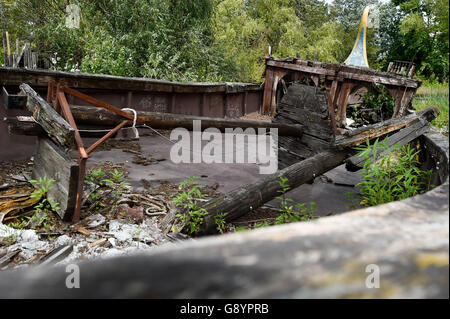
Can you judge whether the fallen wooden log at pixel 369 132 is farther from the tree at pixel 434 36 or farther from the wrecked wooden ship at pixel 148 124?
the tree at pixel 434 36

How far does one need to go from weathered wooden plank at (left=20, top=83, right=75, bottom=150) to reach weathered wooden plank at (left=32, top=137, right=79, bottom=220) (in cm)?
15

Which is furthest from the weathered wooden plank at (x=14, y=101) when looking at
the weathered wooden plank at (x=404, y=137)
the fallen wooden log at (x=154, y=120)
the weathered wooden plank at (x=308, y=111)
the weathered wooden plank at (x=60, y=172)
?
the weathered wooden plank at (x=404, y=137)

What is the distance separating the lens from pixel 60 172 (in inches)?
148

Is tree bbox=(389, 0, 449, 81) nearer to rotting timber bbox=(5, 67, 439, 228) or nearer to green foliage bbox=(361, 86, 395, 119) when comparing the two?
rotting timber bbox=(5, 67, 439, 228)

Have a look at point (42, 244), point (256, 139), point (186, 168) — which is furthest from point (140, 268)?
point (256, 139)

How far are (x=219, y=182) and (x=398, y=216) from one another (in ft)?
16.2

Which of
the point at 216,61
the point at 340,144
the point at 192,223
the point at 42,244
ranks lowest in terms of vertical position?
the point at 42,244

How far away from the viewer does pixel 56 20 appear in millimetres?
13102

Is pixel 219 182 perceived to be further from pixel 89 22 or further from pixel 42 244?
pixel 89 22

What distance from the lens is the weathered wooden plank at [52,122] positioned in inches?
139

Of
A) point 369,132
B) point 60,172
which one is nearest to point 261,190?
point 369,132

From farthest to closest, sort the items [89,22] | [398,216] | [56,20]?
1. [56,20]
2. [89,22]
3. [398,216]

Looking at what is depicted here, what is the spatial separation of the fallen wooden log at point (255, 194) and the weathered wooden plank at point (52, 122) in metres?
1.28

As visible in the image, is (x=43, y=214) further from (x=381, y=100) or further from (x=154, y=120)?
(x=381, y=100)
